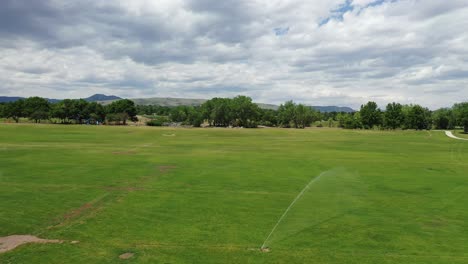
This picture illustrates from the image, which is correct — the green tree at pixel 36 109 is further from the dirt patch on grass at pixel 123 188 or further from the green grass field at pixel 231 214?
the dirt patch on grass at pixel 123 188

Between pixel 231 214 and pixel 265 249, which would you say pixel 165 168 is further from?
pixel 265 249

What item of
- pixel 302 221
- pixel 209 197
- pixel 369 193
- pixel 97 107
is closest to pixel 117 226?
pixel 209 197

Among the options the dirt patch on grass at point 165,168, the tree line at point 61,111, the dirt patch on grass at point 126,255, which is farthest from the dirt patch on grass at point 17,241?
the tree line at point 61,111

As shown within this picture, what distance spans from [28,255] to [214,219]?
940cm

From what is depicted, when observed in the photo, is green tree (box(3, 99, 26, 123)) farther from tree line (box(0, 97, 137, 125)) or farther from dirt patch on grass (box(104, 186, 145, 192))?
dirt patch on grass (box(104, 186, 145, 192))

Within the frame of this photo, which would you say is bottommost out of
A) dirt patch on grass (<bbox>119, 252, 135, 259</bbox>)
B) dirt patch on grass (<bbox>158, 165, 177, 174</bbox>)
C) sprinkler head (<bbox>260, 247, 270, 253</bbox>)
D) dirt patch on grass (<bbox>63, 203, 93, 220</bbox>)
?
dirt patch on grass (<bbox>119, 252, 135, 259</bbox>)

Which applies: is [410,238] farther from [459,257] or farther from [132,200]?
[132,200]

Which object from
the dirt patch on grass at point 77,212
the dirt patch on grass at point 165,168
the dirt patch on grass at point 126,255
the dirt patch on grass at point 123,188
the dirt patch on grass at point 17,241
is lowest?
the dirt patch on grass at point 17,241

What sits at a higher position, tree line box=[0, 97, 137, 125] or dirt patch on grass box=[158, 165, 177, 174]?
tree line box=[0, 97, 137, 125]

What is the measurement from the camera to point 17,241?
15.9m

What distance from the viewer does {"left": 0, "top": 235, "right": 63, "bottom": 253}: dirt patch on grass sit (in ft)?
50.2

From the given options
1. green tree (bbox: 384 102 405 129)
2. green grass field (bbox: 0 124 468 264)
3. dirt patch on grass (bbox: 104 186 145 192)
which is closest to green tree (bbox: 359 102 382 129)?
green tree (bbox: 384 102 405 129)

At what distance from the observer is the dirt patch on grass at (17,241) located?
15297 mm

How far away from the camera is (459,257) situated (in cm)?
1475
